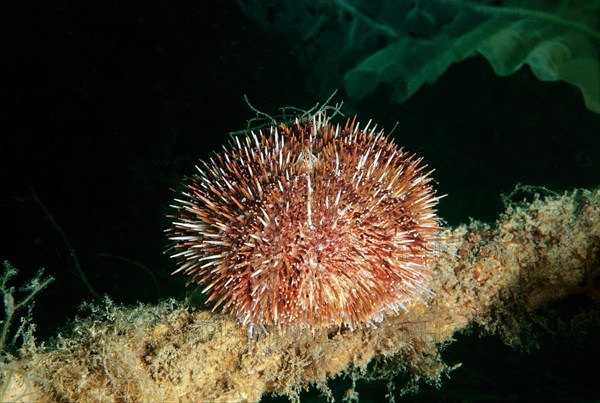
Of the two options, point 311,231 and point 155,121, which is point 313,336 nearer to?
point 311,231

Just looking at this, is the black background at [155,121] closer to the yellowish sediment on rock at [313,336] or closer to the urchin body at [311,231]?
the yellowish sediment on rock at [313,336]

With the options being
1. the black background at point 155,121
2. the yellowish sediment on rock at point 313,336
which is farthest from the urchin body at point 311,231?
the black background at point 155,121

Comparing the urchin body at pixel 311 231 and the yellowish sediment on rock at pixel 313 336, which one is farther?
the yellowish sediment on rock at pixel 313 336

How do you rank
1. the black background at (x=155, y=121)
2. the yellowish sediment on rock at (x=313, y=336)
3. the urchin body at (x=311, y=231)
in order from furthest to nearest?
1. the black background at (x=155, y=121)
2. the yellowish sediment on rock at (x=313, y=336)
3. the urchin body at (x=311, y=231)

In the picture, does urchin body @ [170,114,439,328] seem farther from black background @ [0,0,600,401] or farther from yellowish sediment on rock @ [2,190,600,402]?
black background @ [0,0,600,401]

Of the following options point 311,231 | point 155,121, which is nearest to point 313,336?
point 311,231

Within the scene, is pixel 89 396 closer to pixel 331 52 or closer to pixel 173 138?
pixel 173 138

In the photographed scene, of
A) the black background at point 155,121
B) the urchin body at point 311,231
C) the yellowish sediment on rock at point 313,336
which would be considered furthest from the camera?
the black background at point 155,121
